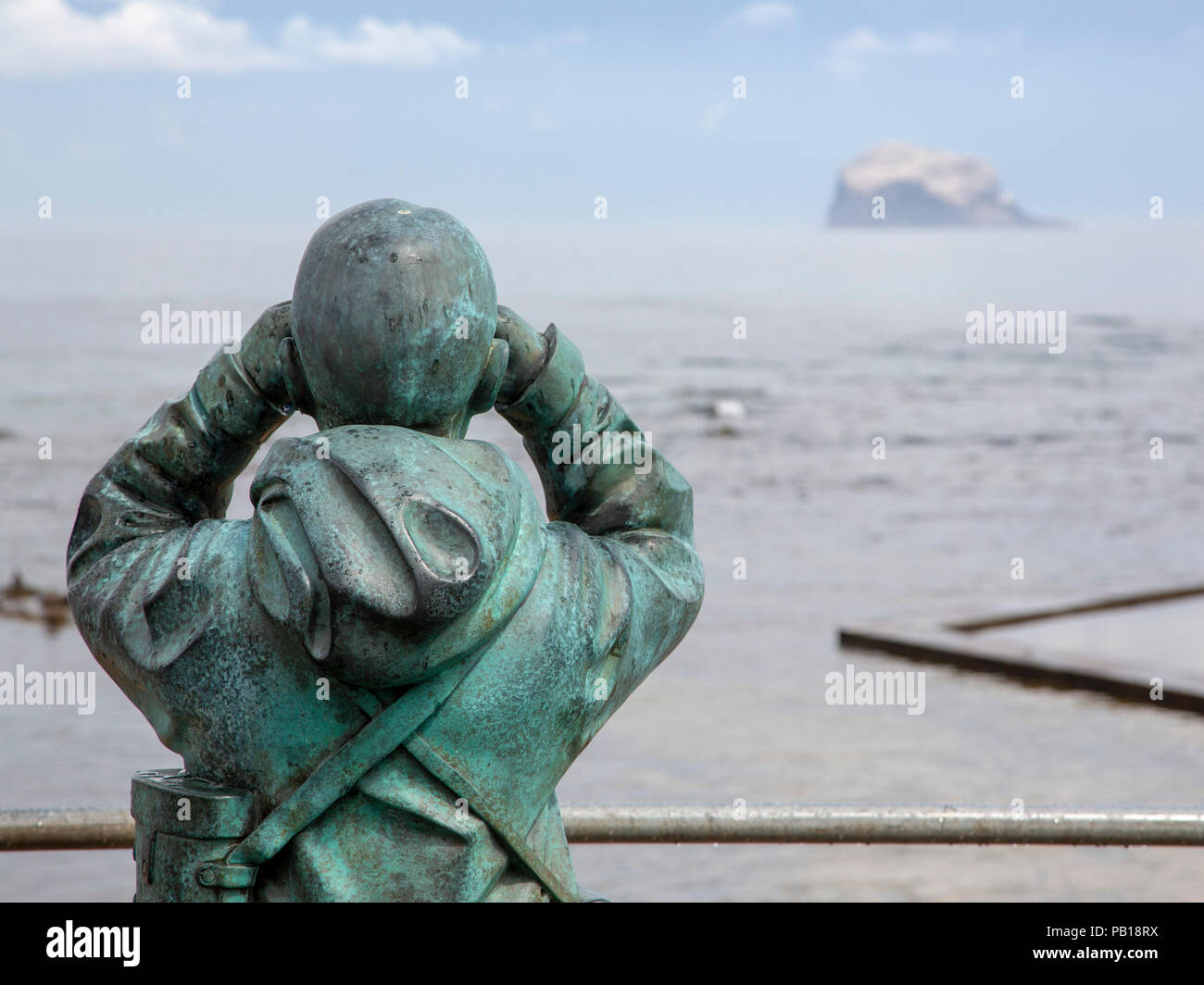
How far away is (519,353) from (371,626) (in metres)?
0.48

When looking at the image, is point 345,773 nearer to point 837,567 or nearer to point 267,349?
point 267,349

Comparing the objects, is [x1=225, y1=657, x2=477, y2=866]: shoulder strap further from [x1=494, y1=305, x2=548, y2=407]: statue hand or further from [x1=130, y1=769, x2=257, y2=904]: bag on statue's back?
[x1=494, y1=305, x2=548, y2=407]: statue hand

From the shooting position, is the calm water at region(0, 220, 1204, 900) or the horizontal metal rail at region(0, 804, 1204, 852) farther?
the calm water at region(0, 220, 1204, 900)

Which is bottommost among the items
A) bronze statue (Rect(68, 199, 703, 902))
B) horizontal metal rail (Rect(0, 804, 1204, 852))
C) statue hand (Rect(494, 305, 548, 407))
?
horizontal metal rail (Rect(0, 804, 1204, 852))

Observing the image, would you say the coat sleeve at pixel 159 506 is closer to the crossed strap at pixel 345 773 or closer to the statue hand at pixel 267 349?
the statue hand at pixel 267 349

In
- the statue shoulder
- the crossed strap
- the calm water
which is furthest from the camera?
the calm water

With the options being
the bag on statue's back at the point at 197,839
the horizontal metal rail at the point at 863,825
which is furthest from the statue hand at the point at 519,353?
the horizontal metal rail at the point at 863,825

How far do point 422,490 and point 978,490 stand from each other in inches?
831

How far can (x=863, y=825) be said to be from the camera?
2.86 meters

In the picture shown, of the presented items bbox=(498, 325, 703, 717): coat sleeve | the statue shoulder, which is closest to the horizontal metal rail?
bbox=(498, 325, 703, 717): coat sleeve

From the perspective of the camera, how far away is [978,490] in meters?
22.3

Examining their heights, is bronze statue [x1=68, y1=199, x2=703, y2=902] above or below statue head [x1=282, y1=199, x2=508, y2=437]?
below

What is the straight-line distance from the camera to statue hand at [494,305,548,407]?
218cm

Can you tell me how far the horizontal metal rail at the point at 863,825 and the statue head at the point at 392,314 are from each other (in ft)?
3.41
